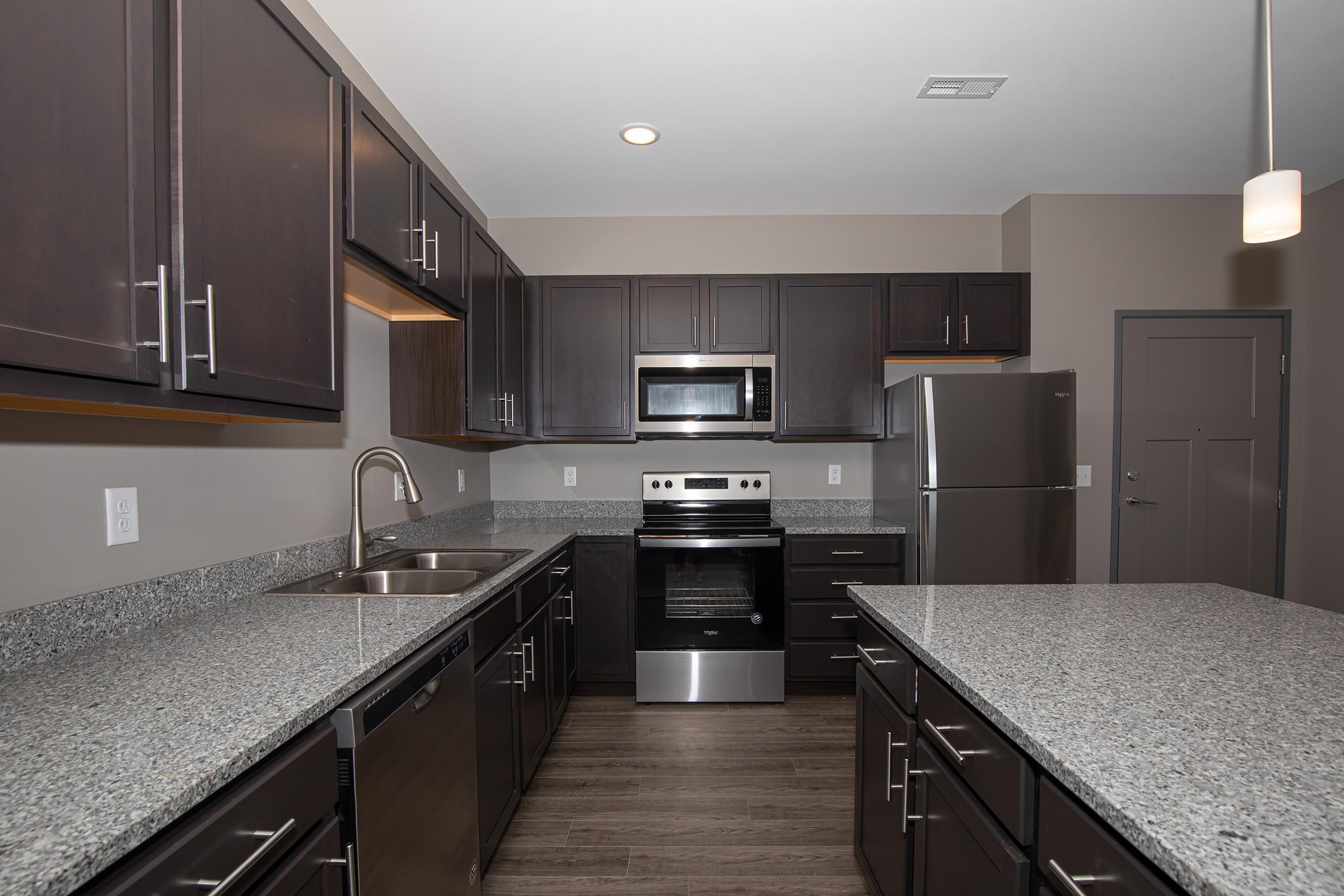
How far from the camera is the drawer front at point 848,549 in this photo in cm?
308

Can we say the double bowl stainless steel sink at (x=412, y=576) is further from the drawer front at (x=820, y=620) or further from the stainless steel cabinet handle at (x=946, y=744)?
the drawer front at (x=820, y=620)

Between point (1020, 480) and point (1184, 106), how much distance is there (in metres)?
1.63

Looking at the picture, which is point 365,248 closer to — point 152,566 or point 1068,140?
point 152,566

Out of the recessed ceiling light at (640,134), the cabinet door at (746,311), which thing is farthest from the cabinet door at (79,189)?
the cabinet door at (746,311)

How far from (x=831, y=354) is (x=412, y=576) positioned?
7.68ft

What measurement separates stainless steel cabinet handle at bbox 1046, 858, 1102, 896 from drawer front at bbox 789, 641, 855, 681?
89.5 inches

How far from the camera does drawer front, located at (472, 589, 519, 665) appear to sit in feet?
5.48

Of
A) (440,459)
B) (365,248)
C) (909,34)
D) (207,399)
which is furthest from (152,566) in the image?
(909,34)

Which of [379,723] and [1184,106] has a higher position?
[1184,106]

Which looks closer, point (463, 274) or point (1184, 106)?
point (463, 274)

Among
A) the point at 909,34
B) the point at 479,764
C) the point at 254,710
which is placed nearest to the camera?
the point at 254,710

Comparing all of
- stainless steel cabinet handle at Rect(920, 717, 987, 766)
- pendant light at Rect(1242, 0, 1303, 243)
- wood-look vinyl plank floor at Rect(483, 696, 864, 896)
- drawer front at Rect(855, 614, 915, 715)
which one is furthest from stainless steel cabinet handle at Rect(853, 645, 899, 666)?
pendant light at Rect(1242, 0, 1303, 243)

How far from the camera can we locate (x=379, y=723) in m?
1.10

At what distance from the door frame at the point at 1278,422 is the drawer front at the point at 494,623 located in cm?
320
